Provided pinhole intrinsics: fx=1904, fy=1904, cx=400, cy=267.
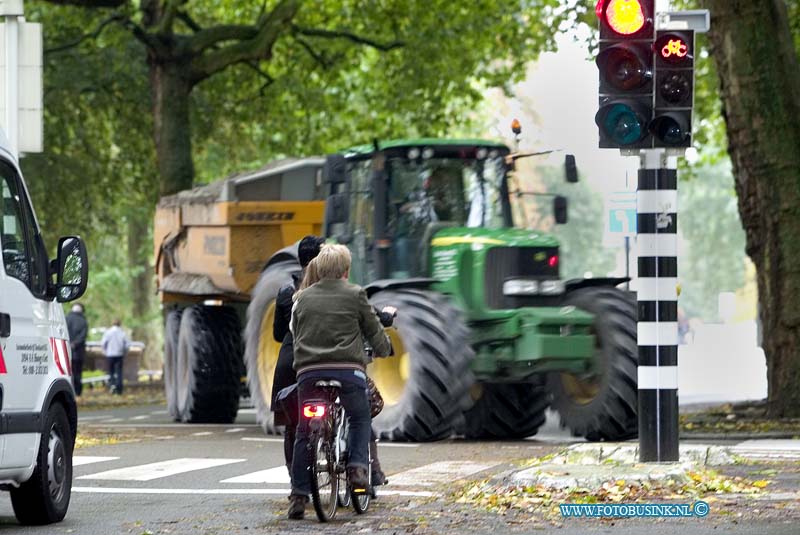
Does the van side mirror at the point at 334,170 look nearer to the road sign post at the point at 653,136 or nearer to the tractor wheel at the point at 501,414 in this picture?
the tractor wheel at the point at 501,414

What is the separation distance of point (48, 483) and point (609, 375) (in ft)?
27.3

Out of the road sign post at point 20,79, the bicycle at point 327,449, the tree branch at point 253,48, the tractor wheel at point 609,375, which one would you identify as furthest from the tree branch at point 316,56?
the bicycle at point 327,449

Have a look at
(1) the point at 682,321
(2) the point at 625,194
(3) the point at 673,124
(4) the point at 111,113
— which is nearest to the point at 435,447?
(3) the point at 673,124

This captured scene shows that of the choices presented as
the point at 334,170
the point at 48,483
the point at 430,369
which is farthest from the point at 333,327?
the point at 334,170

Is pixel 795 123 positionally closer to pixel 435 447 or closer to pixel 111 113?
pixel 435 447

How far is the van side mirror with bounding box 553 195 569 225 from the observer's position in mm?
19047

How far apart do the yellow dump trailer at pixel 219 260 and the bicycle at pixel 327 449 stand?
1184cm

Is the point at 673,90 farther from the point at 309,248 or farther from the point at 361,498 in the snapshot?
the point at 361,498

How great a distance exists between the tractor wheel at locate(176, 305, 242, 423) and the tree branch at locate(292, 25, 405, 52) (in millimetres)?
13063

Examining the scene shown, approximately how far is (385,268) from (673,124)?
7.09 m

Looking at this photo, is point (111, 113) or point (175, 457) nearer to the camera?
point (175, 457)

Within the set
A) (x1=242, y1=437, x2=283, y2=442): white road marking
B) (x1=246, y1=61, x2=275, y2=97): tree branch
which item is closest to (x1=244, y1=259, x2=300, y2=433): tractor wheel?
(x1=242, y1=437, x2=283, y2=442): white road marking

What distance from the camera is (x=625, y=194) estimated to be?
2684 cm

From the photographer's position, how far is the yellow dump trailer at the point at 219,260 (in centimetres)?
2317
